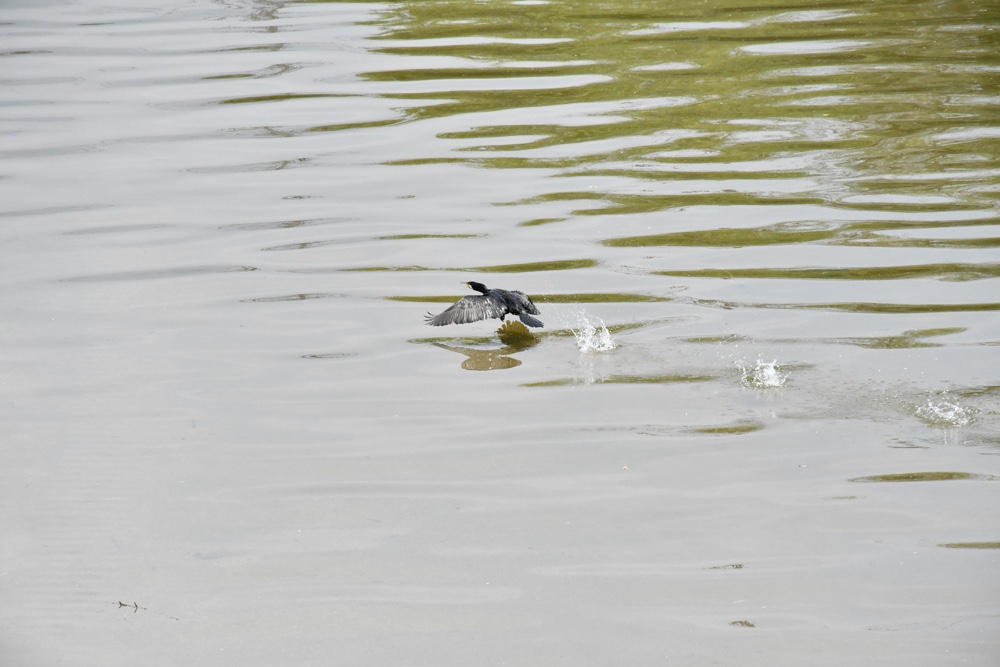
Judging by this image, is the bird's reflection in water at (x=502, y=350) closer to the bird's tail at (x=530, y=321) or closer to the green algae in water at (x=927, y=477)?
the bird's tail at (x=530, y=321)

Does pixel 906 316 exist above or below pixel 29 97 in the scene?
below

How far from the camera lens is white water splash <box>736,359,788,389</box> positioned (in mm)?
7008

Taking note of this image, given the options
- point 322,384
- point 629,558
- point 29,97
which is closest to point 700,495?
point 629,558

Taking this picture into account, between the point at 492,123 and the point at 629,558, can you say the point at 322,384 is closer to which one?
the point at 629,558

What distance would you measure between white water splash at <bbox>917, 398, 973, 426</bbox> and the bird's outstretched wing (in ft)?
7.84

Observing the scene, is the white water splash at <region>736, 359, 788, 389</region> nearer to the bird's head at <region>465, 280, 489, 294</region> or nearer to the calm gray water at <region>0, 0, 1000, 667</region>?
the calm gray water at <region>0, 0, 1000, 667</region>

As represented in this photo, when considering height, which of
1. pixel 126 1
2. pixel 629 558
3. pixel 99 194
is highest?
pixel 126 1

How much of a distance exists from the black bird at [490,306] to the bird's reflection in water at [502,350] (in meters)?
0.25

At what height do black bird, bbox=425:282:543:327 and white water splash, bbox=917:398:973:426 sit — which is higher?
black bird, bbox=425:282:543:327

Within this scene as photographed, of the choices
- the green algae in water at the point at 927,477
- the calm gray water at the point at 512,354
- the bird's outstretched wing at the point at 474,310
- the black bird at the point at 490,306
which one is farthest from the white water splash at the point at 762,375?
the bird's outstretched wing at the point at 474,310

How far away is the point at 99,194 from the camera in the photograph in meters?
10.4

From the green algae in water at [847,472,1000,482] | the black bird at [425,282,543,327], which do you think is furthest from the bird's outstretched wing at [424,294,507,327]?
the green algae in water at [847,472,1000,482]

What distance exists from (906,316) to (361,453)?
11.2 ft

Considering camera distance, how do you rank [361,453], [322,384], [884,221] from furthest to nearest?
[884,221] < [322,384] < [361,453]
